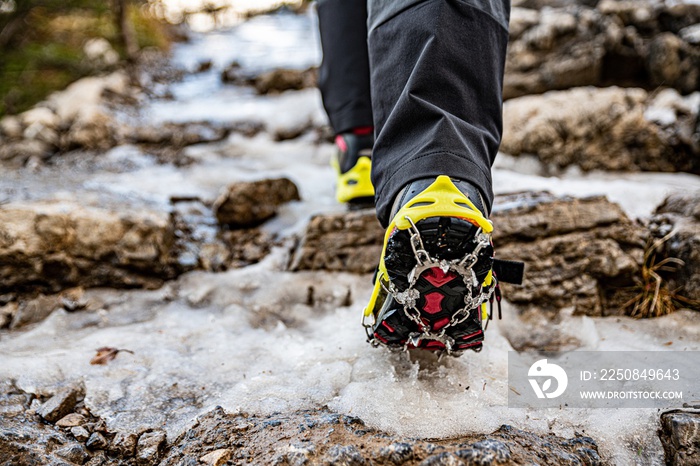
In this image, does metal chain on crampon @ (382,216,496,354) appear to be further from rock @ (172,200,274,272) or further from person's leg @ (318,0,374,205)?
rock @ (172,200,274,272)

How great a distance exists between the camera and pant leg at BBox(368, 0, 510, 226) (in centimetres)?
122

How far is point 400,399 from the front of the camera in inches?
54.2

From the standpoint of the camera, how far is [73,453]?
126 cm

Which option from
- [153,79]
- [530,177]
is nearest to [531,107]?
[530,177]

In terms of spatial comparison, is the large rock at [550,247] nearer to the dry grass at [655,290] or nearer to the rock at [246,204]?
the dry grass at [655,290]

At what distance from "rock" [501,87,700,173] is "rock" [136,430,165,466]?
275 cm

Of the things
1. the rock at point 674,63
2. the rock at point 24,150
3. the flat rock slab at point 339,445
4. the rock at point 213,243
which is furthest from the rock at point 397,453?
the rock at point 24,150

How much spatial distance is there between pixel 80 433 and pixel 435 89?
55.8 inches

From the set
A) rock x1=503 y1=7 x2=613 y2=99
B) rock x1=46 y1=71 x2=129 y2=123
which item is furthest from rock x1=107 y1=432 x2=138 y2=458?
rock x1=503 y1=7 x2=613 y2=99

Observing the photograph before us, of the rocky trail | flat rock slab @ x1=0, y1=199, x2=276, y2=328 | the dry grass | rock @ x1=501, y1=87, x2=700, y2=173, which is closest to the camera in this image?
the rocky trail

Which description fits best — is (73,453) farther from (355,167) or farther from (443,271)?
(355,167)

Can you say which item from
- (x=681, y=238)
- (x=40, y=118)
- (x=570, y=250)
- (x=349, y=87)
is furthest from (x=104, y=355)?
(x=40, y=118)

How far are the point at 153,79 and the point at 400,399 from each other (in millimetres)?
6858

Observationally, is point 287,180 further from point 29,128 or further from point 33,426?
point 29,128
